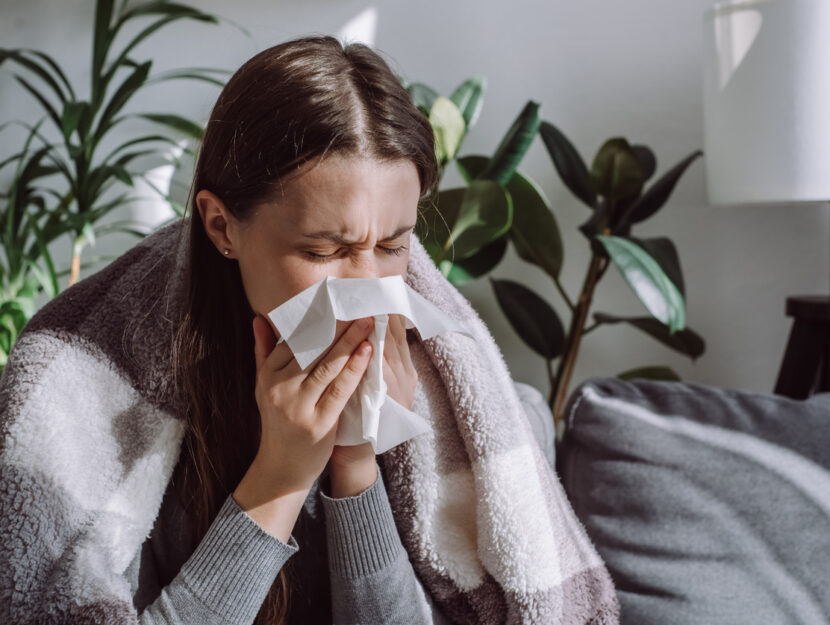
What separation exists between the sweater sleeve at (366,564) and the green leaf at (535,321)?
2.23ft

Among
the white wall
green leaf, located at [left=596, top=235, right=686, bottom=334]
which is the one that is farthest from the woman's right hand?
the white wall

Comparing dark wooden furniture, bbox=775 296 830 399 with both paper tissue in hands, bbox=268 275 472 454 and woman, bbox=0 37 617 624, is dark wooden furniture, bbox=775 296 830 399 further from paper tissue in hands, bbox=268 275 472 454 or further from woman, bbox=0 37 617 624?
paper tissue in hands, bbox=268 275 472 454

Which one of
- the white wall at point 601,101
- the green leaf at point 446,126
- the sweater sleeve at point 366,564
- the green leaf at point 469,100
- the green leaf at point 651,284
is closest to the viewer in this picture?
the sweater sleeve at point 366,564

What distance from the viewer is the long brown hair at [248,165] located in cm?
65

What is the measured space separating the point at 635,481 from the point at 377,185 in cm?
51

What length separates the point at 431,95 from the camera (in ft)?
4.26

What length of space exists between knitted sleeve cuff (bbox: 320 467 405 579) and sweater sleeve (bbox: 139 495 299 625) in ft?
0.19

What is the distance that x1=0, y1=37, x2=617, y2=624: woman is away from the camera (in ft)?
2.13

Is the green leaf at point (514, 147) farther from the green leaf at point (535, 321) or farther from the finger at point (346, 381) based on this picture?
the finger at point (346, 381)

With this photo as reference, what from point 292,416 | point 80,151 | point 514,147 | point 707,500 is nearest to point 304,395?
point 292,416

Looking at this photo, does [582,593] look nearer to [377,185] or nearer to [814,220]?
[377,185]

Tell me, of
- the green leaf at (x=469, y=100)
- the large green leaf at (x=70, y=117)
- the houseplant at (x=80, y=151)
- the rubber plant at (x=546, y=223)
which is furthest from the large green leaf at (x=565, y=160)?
the large green leaf at (x=70, y=117)

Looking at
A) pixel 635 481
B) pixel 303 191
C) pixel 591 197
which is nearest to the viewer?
pixel 303 191

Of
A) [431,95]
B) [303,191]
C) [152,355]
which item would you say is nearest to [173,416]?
[152,355]
